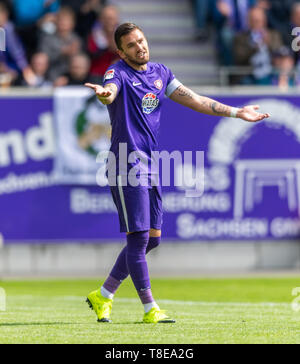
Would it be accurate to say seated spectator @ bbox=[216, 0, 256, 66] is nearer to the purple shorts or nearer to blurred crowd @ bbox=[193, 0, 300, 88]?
blurred crowd @ bbox=[193, 0, 300, 88]

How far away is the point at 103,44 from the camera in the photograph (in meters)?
16.5

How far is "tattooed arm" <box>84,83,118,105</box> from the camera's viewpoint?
7.07m

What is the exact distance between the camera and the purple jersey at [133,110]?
760 centimetres

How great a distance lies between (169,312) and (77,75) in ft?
25.1

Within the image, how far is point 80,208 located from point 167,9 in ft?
18.8

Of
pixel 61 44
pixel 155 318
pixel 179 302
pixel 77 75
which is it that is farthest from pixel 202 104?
pixel 61 44

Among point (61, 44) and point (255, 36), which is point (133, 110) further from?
point (255, 36)

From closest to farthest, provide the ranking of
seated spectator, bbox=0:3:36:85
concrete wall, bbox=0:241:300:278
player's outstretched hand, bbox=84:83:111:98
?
player's outstretched hand, bbox=84:83:111:98 < concrete wall, bbox=0:241:300:278 < seated spectator, bbox=0:3:36:85

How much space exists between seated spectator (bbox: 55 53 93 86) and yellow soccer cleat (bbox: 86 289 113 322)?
316 inches

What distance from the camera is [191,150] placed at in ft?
50.2

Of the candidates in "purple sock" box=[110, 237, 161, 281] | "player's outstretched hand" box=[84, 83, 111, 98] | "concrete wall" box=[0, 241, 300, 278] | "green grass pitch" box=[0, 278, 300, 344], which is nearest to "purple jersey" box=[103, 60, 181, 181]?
"player's outstretched hand" box=[84, 83, 111, 98]

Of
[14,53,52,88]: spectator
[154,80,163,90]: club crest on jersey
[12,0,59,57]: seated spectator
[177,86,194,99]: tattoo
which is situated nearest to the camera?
[154,80,163,90]: club crest on jersey
